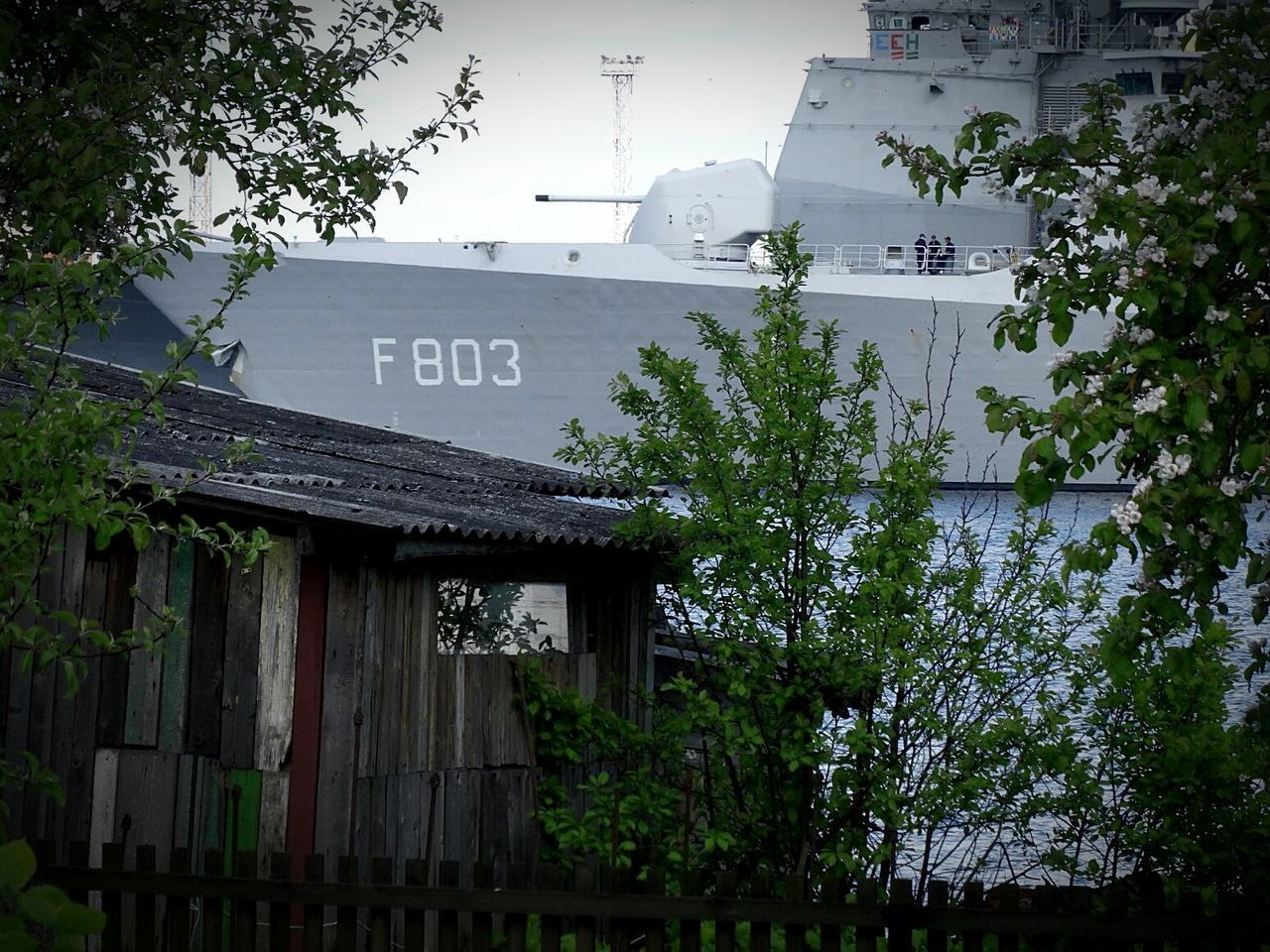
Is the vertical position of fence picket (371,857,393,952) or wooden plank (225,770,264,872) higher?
wooden plank (225,770,264,872)

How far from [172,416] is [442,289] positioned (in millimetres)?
26247

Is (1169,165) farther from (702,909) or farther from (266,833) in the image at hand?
(266,833)

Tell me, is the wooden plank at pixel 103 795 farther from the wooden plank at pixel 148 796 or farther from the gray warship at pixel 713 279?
the gray warship at pixel 713 279

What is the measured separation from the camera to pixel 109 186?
451 cm

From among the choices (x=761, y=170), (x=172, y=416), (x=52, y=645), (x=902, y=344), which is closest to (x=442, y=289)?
(x=761, y=170)

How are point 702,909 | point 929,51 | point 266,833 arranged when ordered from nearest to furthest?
point 702,909, point 266,833, point 929,51

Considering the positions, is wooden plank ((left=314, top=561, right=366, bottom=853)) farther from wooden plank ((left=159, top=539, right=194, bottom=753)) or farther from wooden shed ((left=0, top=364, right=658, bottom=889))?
wooden plank ((left=159, top=539, right=194, bottom=753))

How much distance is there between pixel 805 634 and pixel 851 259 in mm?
31429

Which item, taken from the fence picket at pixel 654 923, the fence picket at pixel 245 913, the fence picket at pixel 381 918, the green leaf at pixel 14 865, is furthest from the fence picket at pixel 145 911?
the green leaf at pixel 14 865

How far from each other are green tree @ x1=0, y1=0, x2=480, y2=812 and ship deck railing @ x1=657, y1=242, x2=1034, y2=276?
92.8 feet

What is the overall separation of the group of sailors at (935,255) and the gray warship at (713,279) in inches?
8.8

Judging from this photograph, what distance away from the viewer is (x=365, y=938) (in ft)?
19.1

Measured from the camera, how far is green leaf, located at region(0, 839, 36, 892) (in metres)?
1.89

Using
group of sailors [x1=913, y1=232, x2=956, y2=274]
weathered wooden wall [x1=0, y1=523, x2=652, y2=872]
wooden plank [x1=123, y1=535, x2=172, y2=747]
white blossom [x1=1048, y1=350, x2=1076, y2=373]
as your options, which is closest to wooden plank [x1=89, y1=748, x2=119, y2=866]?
weathered wooden wall [x1=0, y1=523, x2=652, y2=872]
